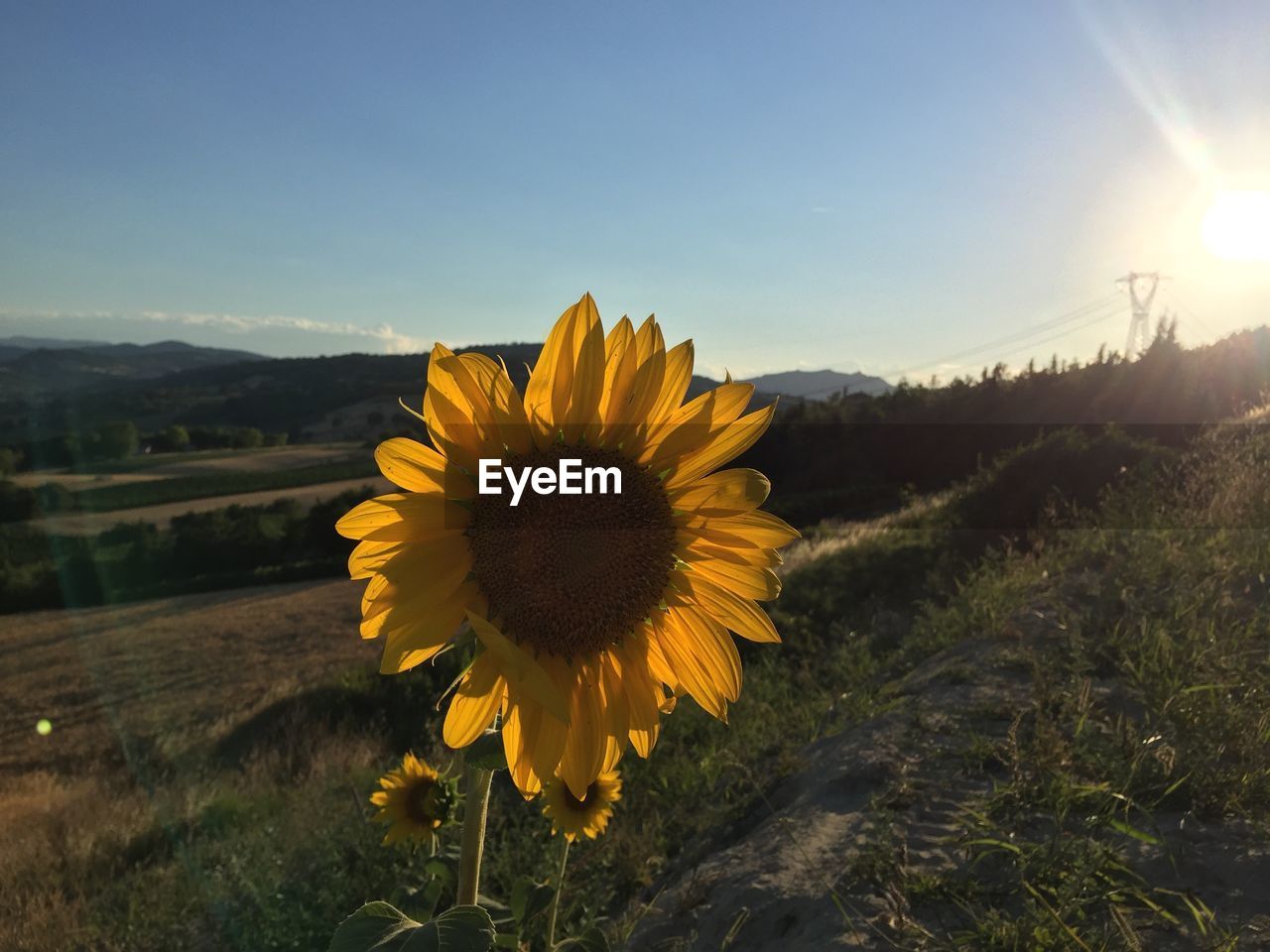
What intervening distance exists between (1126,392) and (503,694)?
86.0 feet

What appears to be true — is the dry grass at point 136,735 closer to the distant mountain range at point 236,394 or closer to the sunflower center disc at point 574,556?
the sunflower center disc at point 574,556

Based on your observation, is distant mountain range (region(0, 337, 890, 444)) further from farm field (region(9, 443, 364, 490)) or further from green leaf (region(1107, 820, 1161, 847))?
green leaf (region(1107, 820, 1161, 847))

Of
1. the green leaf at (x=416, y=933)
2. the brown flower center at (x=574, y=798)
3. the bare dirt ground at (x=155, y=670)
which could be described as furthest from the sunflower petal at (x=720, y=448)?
the bare dirt ground at (x=155, y=670)

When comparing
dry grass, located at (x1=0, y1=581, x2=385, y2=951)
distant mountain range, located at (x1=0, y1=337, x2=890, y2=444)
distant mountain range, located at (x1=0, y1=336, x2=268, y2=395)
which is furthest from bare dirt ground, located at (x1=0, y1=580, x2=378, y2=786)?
distant mountain range, located at (x1=0, y1=336, x2=268, y2=395)

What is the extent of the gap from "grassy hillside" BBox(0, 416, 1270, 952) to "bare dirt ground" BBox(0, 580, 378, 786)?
3364mm

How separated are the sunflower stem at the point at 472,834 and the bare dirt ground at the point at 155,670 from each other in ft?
34.1

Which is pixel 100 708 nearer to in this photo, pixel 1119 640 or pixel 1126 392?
pixel 1119 640

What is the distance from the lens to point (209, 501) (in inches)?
2275

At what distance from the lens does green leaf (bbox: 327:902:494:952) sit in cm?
112

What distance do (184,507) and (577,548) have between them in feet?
215

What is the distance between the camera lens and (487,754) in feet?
4.09

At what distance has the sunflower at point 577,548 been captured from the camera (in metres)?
1.31

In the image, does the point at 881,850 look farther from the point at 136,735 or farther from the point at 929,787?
the point at 136,735

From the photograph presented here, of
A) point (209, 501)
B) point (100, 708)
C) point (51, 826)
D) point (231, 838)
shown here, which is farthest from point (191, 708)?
point (209, 501)
